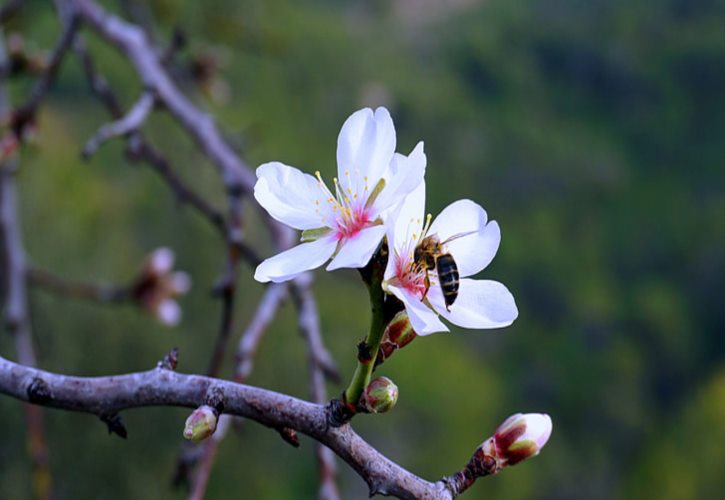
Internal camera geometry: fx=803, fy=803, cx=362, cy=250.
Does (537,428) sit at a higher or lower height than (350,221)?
lower

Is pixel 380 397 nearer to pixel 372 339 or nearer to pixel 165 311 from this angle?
pixel 372 339

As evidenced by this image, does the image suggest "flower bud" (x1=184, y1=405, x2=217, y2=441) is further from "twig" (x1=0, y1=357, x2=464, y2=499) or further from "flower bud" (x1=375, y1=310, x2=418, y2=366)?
"flower bud" (x1=375, y1=310, x2=418, y2=366)

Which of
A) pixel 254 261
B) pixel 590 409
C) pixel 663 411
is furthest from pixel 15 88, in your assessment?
pixel 663 411

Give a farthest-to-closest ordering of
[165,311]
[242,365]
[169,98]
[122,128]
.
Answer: [165,311]
[169,98]
[122,128]
[242,365]

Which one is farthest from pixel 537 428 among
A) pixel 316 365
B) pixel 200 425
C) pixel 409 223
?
pixel 316 365

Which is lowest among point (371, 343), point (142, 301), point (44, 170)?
point (44, 170)

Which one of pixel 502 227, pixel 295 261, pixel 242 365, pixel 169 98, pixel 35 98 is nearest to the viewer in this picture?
pixel 295 261

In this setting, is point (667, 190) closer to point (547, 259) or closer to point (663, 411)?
point (547, 259)

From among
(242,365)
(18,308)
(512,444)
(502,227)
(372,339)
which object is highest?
(372,339)
